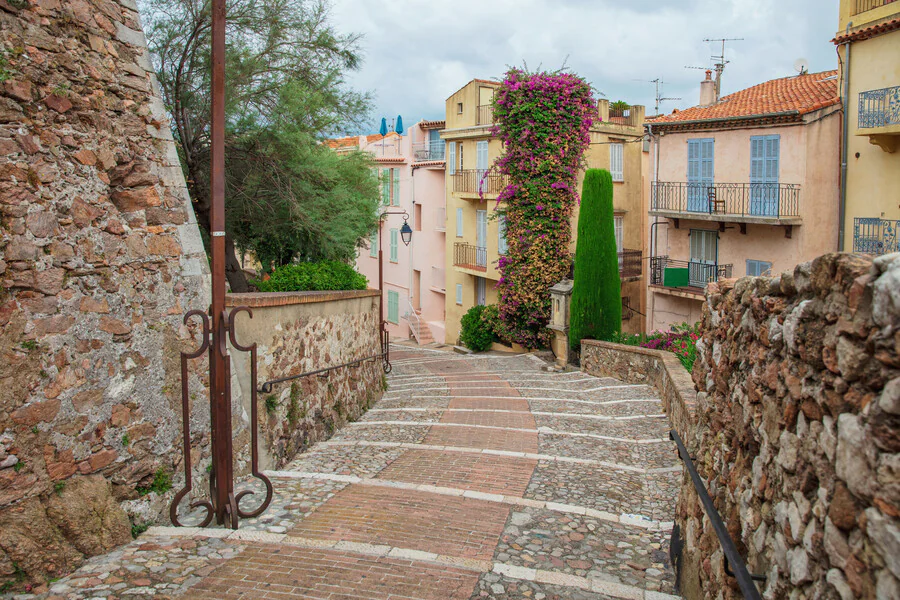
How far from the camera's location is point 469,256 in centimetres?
3278

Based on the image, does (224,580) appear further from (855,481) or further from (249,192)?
(249,192)

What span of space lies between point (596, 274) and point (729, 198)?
6.03m

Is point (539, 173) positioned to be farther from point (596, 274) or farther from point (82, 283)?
point (82, 283)

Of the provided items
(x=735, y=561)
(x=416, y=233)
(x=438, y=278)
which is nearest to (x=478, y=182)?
(x=438, y=278)

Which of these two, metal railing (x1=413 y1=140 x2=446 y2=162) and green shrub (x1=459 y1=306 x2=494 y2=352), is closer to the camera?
green shrub (x1=459 y1=306 x2=494 y2=352)

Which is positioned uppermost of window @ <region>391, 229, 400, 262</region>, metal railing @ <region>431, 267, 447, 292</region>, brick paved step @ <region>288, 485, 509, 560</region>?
window @ <region>391, 229, 400, 262</region>

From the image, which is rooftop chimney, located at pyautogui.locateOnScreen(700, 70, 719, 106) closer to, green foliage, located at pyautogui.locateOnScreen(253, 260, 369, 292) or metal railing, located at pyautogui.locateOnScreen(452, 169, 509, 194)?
metal railing, located at pyautogui.locateOnScreen(452, 169, 509, 194)

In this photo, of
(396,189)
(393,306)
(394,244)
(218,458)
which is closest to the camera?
(218,458)

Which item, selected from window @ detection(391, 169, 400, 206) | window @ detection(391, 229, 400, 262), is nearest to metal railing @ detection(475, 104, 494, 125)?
window @ detection(391, 169, 400, 206)

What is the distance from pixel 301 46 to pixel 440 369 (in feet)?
33.4

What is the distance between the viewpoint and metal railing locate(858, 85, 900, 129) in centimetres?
1814

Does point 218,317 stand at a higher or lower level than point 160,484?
higher

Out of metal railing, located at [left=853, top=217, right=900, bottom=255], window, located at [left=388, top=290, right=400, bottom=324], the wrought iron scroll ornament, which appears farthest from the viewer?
window, located at [left=388, top=290, right=400, bottom=324]

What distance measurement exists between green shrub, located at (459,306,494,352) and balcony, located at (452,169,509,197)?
15.9 ft
